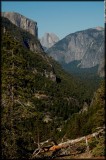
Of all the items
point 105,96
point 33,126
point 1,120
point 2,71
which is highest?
point 2,71

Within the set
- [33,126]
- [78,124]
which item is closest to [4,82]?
[78,124]

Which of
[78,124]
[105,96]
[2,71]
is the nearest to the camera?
[105,96]

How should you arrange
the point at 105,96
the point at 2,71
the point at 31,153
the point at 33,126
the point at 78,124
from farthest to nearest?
the point at 33,126
the point at 78,124
the point at 31,153
the point at 2,71
the point at 105,96

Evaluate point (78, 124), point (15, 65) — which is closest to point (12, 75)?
Answer: point (15, 65)

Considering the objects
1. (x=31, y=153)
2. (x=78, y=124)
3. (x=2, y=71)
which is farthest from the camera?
(x=78, y=124)

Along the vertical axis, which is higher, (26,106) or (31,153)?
(26,106)

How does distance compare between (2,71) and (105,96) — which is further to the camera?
(2,71)

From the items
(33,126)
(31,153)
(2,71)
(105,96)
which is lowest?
(33,126)

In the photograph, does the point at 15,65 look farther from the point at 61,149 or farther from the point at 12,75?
the point at 61,149

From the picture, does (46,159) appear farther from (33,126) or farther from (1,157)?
(33,126)
